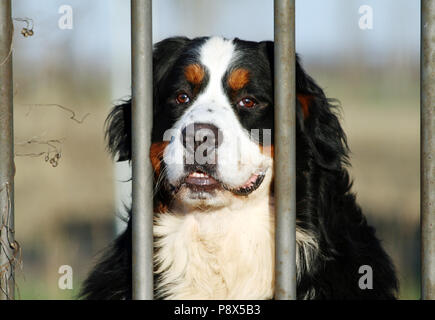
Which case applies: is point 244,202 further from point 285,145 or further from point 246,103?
point 285,145

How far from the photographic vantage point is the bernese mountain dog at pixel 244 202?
284cm

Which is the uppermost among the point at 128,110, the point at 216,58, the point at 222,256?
the point at 216,58

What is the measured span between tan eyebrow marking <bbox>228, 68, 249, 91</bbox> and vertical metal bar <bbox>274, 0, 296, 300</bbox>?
65cm

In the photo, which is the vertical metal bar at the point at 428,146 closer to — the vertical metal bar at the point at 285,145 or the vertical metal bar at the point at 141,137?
the vertical metal bar at the point at 285,145

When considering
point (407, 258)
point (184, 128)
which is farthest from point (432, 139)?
point (407, 258)

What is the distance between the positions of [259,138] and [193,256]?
2.13 ft

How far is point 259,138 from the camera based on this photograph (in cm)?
287

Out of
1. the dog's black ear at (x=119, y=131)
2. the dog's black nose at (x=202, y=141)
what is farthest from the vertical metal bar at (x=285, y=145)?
the dog's black ear at (x=119, y=131)

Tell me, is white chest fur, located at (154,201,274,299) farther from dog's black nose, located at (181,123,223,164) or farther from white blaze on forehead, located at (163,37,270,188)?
dog's black nose, located at (181,123,223,164)

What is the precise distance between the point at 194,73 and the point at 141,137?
78 centimetres

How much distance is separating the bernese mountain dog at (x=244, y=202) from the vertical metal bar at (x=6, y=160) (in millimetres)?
722

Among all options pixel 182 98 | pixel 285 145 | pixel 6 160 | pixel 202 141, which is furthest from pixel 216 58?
pixel 6 160

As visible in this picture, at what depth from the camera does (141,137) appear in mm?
2277
